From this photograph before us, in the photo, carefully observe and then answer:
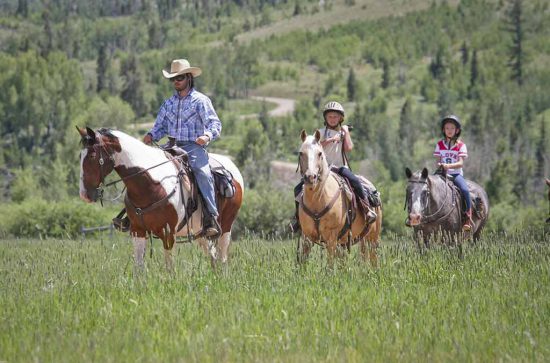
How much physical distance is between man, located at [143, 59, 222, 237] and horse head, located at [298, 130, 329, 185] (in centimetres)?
158

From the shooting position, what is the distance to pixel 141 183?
12.6 metres

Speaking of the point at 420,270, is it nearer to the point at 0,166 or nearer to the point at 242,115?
the point at 0,166

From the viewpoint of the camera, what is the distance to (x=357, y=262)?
39.9ft

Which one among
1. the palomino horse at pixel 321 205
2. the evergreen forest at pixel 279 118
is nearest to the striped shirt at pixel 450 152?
the palomino horse at pixel 321 205

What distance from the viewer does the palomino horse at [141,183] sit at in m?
12.2

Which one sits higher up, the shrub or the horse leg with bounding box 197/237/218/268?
the horse leg with bounding box 197/237/218/268

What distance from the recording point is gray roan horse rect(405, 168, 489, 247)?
1477 centimetres

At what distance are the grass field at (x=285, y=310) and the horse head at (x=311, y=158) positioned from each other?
1175mm

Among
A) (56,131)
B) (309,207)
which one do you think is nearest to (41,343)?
(309,207)

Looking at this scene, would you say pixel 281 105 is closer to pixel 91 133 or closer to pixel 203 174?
pixel 203 174

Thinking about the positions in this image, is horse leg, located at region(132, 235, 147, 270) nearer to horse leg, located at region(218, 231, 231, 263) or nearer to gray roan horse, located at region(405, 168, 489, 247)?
horse leg, located at region(218, 231, 231, 263)

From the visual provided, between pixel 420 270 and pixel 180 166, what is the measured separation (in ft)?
13.0

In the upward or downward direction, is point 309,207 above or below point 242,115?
above

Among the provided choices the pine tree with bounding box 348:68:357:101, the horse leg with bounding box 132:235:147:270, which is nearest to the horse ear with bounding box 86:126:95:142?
the horse leg with bounding box 132:235:147:270
